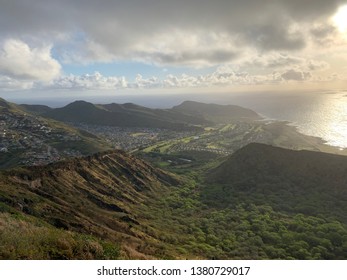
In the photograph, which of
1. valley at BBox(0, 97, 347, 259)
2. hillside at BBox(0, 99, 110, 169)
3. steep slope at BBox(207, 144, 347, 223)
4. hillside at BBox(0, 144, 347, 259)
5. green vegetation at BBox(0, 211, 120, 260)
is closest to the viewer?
green vegetation at BBox(0, 211, 120, 260)

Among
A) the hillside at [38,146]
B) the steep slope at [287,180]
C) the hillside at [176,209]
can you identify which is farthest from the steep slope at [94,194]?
the hillside at [38,146]

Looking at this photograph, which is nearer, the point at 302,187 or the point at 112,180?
the point at 112,180

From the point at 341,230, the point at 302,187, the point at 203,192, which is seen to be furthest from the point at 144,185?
the point at 341,230

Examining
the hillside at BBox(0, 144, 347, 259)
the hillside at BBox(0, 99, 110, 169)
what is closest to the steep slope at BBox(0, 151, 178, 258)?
the hillside at BBox(0, 144, 347, 259)

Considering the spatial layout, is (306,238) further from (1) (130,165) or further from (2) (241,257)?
(1) (130,165)

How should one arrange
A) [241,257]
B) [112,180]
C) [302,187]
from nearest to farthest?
1. [241,257]
2. [112,180]
3. [302,187]

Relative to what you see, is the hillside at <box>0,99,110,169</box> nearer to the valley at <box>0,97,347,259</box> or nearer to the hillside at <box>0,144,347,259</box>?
the valley at <box>0,97,347,259</box>

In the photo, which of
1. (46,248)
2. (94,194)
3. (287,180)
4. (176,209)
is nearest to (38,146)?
(94,194)
